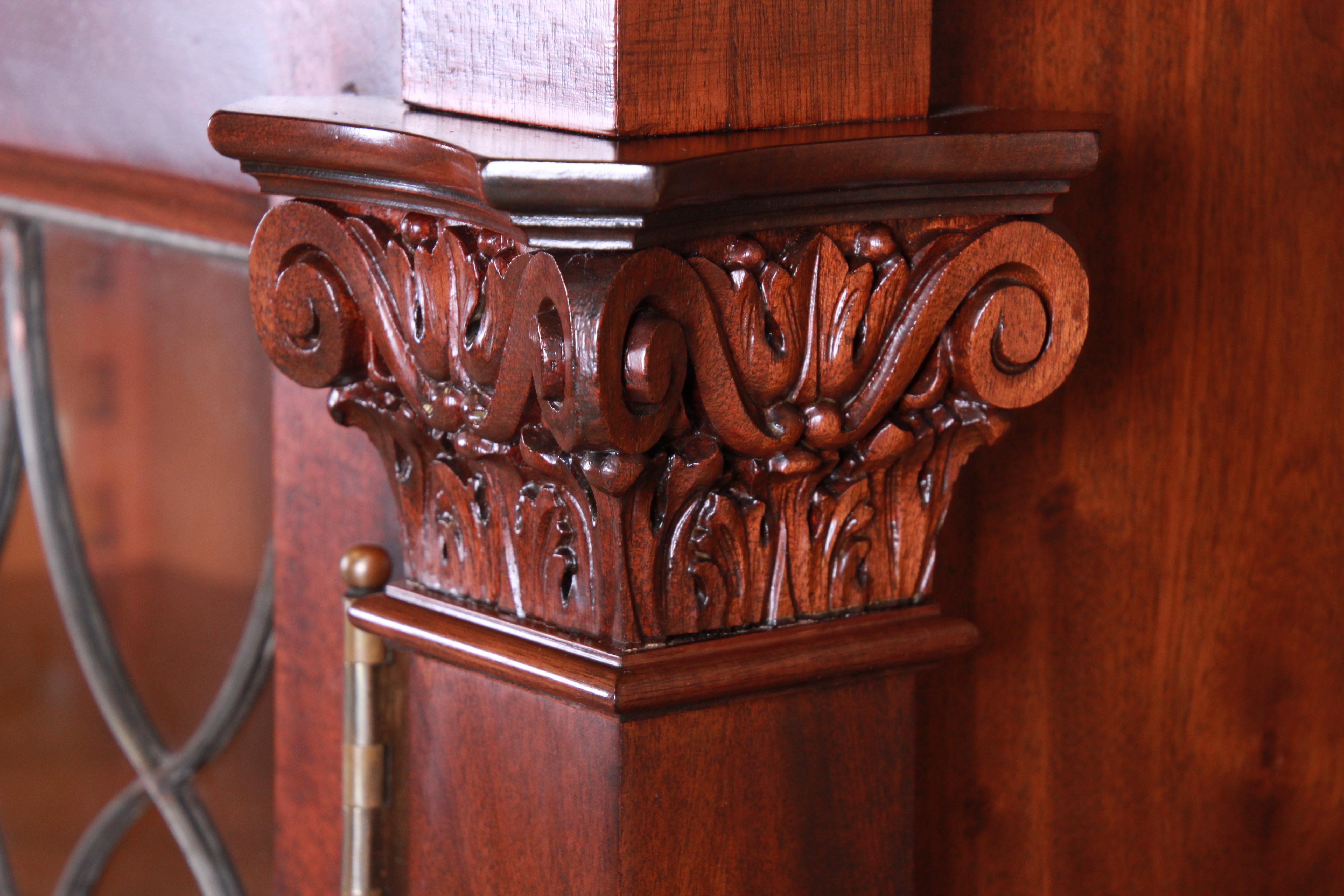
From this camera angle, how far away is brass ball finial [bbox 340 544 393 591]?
2.82 ft

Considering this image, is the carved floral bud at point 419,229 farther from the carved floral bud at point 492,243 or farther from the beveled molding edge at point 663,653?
the beveled molding edge at point 663,653

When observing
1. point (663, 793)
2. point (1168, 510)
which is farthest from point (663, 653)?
point (1168, 510)

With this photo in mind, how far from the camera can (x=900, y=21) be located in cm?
68

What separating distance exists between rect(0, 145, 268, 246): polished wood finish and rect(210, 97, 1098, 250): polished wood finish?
1.05ft

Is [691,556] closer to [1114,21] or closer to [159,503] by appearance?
[1114,21]

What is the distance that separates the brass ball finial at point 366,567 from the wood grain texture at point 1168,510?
1.05 feet

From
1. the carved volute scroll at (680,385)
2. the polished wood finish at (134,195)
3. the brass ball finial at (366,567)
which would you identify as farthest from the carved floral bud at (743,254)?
the polished wood finish at (134,195)

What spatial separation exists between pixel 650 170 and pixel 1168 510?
46 centimetres

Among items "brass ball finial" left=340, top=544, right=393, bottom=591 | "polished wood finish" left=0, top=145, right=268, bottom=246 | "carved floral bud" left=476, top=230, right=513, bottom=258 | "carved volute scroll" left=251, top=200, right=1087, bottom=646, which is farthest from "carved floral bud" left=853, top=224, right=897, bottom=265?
"polished wood finish" left=0, top=145, right=268, bottom=246

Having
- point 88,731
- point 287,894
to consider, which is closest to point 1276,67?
point 287,894

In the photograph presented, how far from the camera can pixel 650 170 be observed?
1.73 ft

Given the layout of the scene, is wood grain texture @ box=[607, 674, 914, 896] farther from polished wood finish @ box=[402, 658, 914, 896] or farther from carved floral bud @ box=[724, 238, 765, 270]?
carved floral bud @ box=[724, 238, 765, 270]

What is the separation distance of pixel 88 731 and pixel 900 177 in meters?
0.99

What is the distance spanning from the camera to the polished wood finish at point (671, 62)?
0.61 metres
